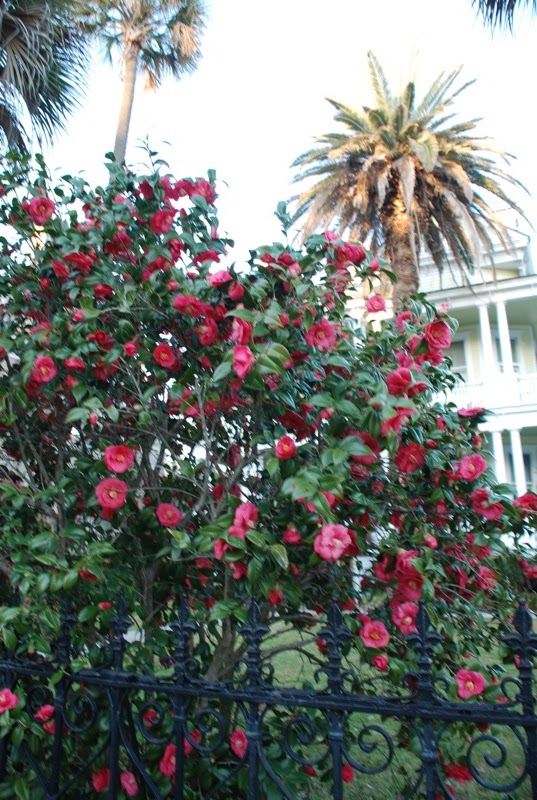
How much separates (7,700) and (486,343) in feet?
64.3

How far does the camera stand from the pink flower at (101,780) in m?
2.47

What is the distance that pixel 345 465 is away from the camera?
2.19m

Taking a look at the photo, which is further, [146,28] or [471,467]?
[146,28]

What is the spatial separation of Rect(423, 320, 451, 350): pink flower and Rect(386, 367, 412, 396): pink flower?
33 centimetres

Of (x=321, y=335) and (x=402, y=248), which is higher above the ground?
(x=402, y=248)

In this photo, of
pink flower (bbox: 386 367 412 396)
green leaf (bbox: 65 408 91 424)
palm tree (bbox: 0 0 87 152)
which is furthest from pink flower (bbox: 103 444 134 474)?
palm tree (bbox: 0 0 87 152)

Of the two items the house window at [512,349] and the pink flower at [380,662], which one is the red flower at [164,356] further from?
the house window at [512,349]

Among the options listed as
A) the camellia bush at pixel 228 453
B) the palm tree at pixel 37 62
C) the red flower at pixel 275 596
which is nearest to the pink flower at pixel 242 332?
the camellia bush at pixel 228 453

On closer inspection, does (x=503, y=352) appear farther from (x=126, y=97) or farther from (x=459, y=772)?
(x=459, y=772)

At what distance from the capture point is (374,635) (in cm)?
232

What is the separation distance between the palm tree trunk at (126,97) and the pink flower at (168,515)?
8.98m

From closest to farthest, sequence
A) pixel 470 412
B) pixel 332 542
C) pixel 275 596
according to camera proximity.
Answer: pixel 332 542 → pixel 275 596 → pixel 470 412

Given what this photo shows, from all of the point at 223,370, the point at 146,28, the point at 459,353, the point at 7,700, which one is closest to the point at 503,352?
the point at 459,353

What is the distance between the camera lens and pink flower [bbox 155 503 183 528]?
8.43 ft
